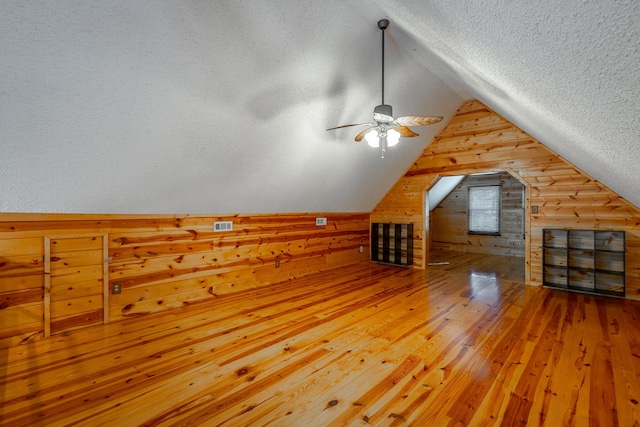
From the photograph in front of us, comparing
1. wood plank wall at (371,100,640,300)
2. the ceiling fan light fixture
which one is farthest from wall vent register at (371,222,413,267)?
the ceiling fan light fixture

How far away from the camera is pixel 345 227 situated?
6156mm

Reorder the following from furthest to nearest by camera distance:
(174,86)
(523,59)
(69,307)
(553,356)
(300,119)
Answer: (300,119) → (69,307) → (553,356) → (174,86) → (523,59)

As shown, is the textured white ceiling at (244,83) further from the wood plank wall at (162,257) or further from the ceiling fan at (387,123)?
the ceiling fan at (387,123)

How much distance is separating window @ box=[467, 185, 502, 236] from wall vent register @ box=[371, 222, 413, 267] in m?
3.07

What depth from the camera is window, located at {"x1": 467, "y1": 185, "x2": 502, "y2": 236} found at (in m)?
7.61

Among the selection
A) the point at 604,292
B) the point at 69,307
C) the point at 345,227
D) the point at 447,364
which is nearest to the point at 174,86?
the point at 69,307

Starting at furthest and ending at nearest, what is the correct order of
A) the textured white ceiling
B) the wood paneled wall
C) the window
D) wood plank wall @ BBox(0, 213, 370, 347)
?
the window → the wood paneled wall → wood plank wall @ BBox(0, 213, 370, 347) → the textured white ceiling

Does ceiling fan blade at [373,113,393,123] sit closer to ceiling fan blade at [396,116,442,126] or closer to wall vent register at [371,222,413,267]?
ceiling fan blade at [396,116,442,126]

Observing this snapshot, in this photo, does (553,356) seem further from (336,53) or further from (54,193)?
(54,193)

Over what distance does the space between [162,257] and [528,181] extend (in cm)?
543

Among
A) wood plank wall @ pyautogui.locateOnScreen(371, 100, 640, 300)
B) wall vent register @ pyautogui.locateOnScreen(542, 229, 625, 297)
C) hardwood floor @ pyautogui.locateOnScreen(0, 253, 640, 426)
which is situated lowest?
hardwood floor @ pyautogui.locateOnScreen(0, 253, 640, 426)

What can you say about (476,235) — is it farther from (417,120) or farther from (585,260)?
(417,120)

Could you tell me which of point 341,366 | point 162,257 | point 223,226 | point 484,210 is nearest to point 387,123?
point 341,366

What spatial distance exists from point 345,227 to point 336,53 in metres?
3.87
